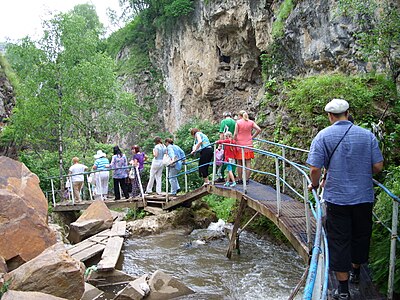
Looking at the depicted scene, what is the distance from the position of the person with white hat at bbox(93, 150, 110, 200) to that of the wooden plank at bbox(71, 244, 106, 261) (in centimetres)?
412

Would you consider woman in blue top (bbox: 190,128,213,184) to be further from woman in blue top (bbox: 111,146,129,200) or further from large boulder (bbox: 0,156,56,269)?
large boulder (bbox: 0,156,56,269)

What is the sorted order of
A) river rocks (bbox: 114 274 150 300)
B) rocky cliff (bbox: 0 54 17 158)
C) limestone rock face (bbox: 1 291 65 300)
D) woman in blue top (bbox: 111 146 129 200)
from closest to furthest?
limestone rock face (bbox: 1 291 65 300), river rocks (bbox: 114 274 150 300), woman in blue top (bbox: 111 146 129 200), rocky cliff (bbox: 0 54 17 158)

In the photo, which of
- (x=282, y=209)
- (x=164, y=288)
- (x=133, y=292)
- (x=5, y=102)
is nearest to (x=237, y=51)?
(x=5, y=102)

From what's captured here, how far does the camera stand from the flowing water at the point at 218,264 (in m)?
7.20

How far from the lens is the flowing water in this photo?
7.20 meters

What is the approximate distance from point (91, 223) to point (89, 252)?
215 centimetres

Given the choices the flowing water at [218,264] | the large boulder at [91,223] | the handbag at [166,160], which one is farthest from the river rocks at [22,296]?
the handbag at [166,160]

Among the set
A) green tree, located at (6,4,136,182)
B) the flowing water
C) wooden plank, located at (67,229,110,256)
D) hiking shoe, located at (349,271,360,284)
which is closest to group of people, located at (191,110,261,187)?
the flowing water

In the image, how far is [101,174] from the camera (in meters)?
13.5

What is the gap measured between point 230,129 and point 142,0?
27.2 meters

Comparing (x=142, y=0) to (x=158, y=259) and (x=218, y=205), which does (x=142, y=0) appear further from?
(x=158, y=259)

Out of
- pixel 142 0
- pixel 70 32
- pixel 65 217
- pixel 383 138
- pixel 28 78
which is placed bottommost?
pixel 65 217

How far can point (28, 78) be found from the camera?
64.8 ft

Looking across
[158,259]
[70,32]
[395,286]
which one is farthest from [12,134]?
[395,286]
